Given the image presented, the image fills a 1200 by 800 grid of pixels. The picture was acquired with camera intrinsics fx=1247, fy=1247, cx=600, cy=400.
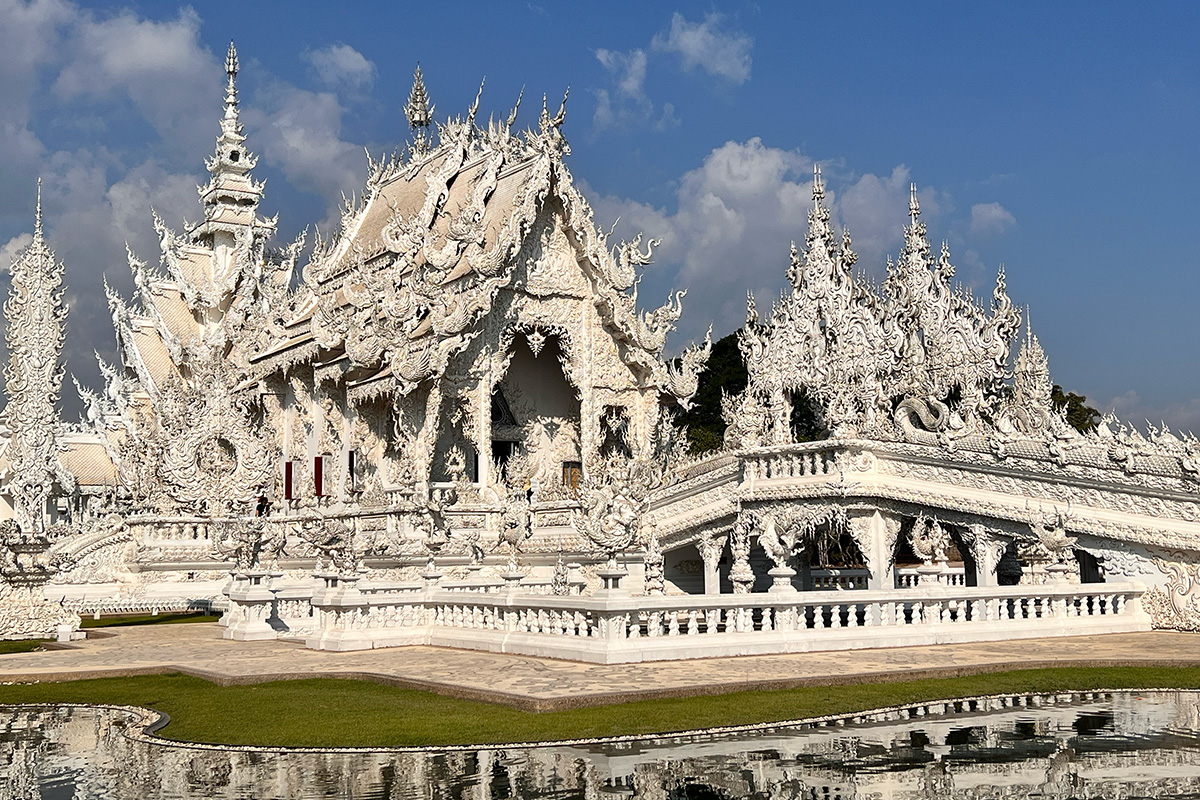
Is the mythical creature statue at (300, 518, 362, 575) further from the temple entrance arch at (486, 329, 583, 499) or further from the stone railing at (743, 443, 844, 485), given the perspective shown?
the stone railing at (743, 443, 844, 485)

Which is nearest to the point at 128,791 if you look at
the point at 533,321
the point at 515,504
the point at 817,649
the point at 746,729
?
the point at 746,729

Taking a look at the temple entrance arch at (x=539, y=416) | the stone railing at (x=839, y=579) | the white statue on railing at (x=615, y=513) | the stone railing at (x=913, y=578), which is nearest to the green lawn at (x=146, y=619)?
the white statue on railing at (x=615, y=513)

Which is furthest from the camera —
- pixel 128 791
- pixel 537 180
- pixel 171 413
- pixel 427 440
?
pixel 171 413

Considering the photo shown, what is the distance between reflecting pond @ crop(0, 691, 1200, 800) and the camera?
241 inches

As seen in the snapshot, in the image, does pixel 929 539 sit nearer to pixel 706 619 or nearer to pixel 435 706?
pixel 706 619

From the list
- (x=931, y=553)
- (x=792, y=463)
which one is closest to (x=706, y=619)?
(x=931, y=553)

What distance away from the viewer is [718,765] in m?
6.65

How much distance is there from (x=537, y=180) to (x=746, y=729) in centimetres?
1905

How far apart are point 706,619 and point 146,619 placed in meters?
12.3

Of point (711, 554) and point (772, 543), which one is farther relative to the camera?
point (711, 554)

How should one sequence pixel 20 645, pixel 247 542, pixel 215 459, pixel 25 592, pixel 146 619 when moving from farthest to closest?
pixel 215 459 → pixel 146 619 → pixel 247 542 → pixel 25 592 → pixel 20 645

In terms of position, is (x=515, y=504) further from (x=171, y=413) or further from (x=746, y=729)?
(x=746, y=729)

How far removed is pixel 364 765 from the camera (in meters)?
6.88

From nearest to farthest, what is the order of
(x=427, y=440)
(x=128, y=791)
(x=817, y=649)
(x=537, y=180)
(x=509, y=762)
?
(x=128, y=791), (x=509, y=762), (x=817, y=649), (x=427, y=440), (x=537, y=180)
